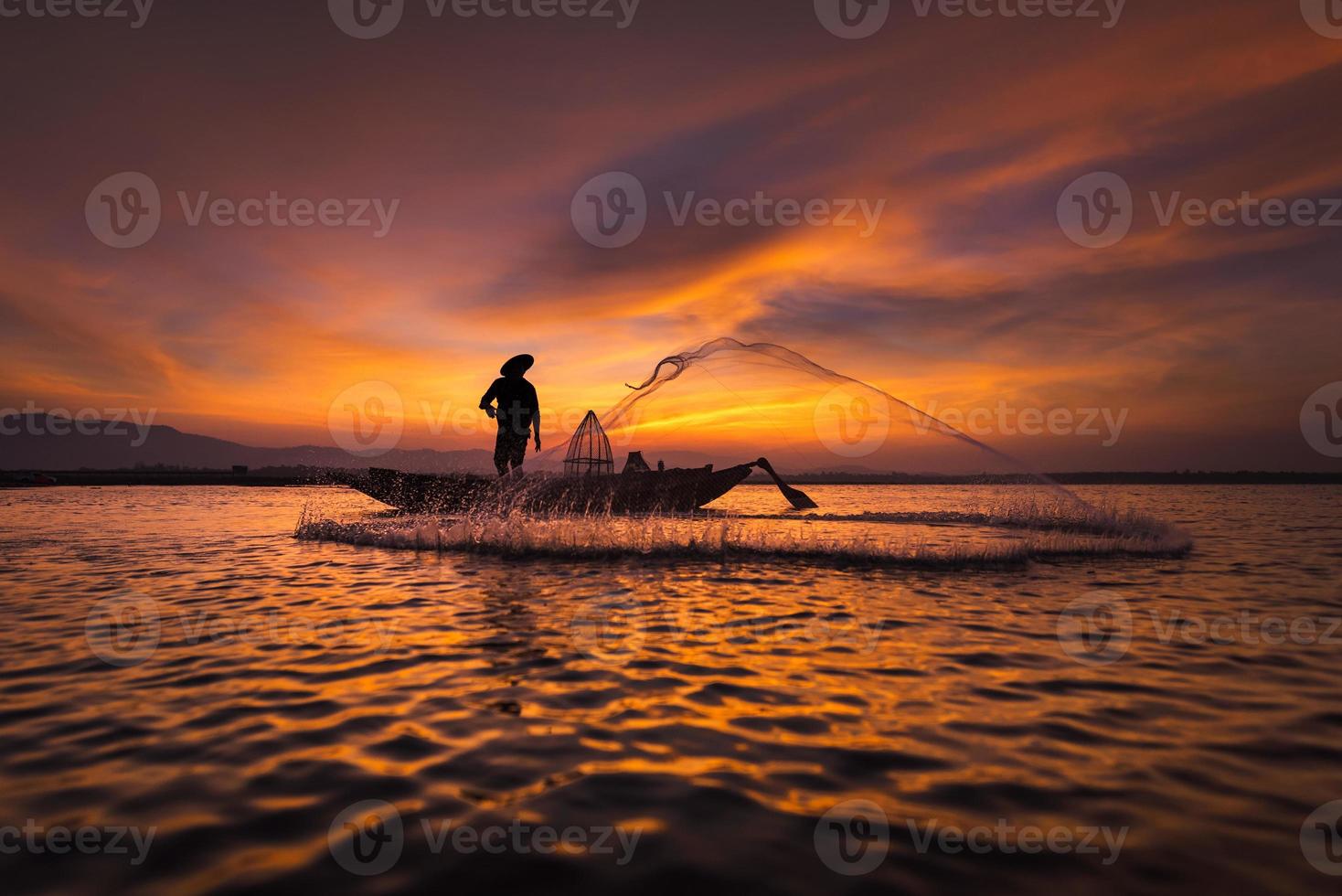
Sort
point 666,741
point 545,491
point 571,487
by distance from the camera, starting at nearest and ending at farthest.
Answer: point 666,741 → point 545,491 → point 571,487

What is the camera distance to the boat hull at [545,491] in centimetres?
2005

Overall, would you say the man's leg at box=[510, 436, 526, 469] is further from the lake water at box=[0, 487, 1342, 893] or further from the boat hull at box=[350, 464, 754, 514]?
the lake water at box=[0, 487, 1342, 893]

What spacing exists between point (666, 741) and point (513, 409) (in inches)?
598

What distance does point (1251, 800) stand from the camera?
3596 millimetres

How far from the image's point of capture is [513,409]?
731 inches

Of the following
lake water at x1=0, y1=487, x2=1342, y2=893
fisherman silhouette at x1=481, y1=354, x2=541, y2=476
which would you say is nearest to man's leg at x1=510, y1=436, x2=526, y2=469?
A: fisherman silhouette at x1=481, y1=354, x2=541, y2=476

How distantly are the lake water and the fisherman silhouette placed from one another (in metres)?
9.03

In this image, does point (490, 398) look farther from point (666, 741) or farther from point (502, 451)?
point (666, 741)

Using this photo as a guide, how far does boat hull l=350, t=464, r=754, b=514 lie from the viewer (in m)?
20.0

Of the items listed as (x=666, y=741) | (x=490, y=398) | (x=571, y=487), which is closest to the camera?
(x=666, y=741)

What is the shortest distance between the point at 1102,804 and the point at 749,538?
521 inches

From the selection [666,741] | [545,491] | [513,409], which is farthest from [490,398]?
[666,741]

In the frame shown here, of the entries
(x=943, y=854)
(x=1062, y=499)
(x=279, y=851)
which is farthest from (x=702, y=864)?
(x=1062, y=499)

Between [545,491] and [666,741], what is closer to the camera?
[666,741]
